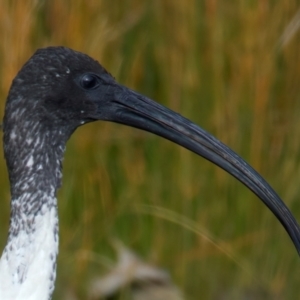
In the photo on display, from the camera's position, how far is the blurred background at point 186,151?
500cm

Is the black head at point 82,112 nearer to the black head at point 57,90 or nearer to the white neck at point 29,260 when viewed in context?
the black head at point 57,90

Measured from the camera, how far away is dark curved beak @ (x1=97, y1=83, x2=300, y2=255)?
3.54 m

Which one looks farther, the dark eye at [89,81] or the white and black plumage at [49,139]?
the dark eye at [89,81]

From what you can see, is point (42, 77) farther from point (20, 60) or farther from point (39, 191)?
point (20, 60)

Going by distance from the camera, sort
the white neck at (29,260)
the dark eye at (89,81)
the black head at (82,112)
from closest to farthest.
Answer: the white neck at (29,260) → the black head at (82,112) → the dark eye at (89,81)

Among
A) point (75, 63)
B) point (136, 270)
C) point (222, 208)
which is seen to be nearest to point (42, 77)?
point (75, 63)

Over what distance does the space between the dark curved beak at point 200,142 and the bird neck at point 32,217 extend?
0.73 ft

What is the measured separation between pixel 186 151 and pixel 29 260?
6.27ft

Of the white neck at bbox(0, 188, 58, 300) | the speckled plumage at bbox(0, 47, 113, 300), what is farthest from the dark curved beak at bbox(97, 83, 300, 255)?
the white neck at bbox(0, 188, 58, 300)

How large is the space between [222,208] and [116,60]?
0.73 m

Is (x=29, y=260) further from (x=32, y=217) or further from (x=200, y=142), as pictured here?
(x=200, y=142)

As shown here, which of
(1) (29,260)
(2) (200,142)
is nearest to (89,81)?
(2) (200,142)

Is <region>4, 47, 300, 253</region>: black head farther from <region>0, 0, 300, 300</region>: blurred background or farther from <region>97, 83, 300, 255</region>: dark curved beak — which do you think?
<region>0, 0, 300, 300</region>: blurred background

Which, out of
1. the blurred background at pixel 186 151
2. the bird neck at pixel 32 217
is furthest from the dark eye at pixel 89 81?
the blurred background at pixel 186 151
